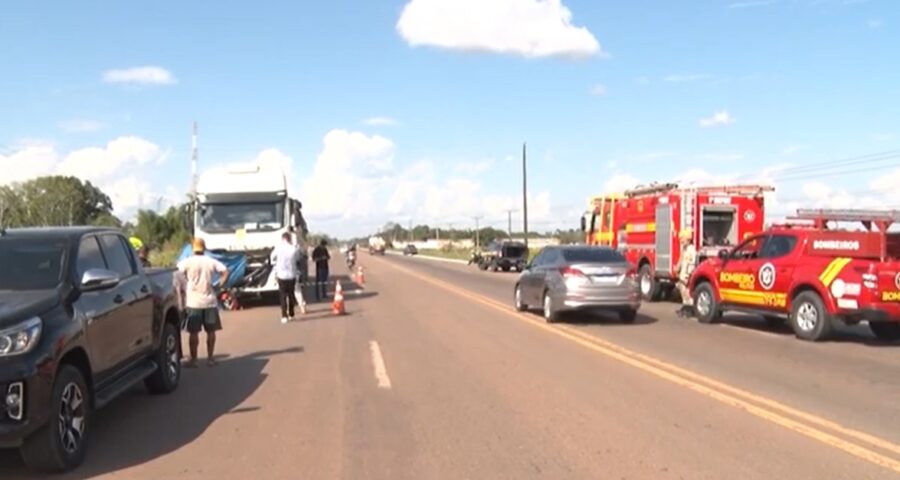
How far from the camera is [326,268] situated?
26.0 m

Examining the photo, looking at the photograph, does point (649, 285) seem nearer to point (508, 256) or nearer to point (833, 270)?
point (833, 270)

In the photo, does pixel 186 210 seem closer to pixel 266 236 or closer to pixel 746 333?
pixel 266 236

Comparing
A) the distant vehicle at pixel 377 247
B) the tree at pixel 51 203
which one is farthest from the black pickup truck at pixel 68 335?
the distant vehicle at pixel 377 247

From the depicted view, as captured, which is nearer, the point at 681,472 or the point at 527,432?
the point at 681,472

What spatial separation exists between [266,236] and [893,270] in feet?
47.9

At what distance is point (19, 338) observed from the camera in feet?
20.2

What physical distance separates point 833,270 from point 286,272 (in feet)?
34.2

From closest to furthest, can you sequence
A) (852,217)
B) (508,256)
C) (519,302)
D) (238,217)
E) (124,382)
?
(124,382)
(852,217)
(519,302)
(238,217)
(508,256)

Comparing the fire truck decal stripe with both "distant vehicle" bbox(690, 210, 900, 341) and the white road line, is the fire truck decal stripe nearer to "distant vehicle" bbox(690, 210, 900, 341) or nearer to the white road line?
"distant vehicle" bbox(690, 210, 900, 341)

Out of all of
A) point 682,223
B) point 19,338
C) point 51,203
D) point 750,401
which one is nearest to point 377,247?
point 51,203

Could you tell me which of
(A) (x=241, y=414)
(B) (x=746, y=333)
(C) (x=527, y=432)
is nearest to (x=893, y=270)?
(B) (x=746, y=333)

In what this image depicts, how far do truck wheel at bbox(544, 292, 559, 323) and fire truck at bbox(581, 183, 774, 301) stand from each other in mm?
5365

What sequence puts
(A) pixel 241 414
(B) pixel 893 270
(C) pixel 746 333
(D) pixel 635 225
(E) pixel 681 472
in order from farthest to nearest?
1. (D) pixel 635 225
2. (C) pixel 746 333
3. (B) pixel 893 270
4. (A) pixel 241 414
5. (E) pixel 681 472

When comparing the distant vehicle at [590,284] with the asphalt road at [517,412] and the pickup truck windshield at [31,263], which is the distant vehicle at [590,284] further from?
the pickup truck windshield at [31,263]
